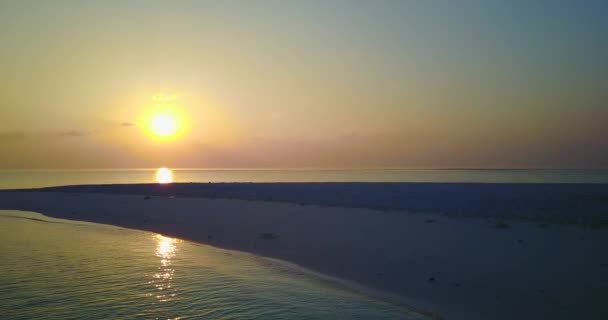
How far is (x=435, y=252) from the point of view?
11914mm

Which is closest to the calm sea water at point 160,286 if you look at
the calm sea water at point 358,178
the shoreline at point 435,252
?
the shoreline at point 435,252

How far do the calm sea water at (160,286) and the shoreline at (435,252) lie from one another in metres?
1.06

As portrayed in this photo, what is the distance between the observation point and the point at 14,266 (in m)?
11.2

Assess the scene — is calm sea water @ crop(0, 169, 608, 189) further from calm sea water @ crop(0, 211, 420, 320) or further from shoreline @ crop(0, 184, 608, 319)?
calm sea water @ crop(0, 211, 420, 320)

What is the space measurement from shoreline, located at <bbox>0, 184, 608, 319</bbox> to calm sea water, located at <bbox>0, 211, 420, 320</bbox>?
3.47 ft

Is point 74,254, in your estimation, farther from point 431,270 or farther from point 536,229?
point 536,229

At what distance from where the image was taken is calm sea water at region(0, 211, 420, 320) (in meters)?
7.46

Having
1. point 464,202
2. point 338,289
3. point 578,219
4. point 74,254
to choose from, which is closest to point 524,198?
point 464,202

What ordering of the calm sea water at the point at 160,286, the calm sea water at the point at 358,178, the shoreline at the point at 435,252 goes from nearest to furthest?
the calm sea water at the point at 160,286
the shoreline at the point at 435,252
the calm sea water at the point at 358,178

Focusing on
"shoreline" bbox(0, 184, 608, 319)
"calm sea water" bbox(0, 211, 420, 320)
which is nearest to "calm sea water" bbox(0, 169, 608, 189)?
"shoreline" bbox(0, 184, 608, 319)

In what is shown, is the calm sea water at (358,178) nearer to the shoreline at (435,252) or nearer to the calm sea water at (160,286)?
the shoreline at (435,252)

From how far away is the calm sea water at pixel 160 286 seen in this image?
7.46 metres

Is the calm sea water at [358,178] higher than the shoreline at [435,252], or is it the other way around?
the calm sea water at [358,178]

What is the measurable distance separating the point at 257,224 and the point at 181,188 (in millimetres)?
26896
